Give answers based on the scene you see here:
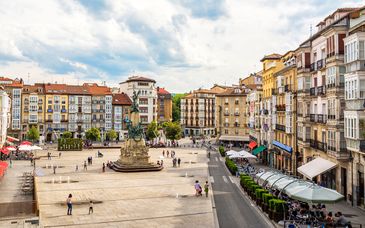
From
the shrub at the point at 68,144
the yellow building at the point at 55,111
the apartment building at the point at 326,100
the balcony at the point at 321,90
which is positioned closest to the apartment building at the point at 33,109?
the yellow building at the point at 55,111

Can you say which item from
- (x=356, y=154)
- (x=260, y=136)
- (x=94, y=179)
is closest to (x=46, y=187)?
(x=94, y=179)

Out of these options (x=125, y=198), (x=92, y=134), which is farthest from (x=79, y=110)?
(x=125, y=198)

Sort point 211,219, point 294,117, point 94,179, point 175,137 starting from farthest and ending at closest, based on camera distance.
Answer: point 175,137, point 294,117, point 94,179, point 211,219

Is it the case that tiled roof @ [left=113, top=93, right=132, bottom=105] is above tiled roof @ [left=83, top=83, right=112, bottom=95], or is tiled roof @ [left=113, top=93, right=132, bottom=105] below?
below

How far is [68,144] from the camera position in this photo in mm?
83875

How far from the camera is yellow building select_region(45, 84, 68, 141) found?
10638 centimetres

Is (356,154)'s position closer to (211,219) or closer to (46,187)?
(211,219)

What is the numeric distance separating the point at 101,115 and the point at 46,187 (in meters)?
74.3

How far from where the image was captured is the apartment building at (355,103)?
29.3 m

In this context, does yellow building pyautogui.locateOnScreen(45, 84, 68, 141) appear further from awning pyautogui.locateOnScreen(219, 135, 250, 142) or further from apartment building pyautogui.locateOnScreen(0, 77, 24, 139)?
awning pyautogui.locateOnScreen(219, 135, 250, 142)

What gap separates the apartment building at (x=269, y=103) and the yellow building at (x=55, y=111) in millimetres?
61601

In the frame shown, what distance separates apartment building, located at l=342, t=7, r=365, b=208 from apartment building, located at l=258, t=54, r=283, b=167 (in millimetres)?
27071

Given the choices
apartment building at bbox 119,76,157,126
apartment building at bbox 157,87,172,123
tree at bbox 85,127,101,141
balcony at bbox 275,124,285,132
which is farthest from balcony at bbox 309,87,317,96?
apartment building at bbox 157,87,172,123

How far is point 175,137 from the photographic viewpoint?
99312mm
